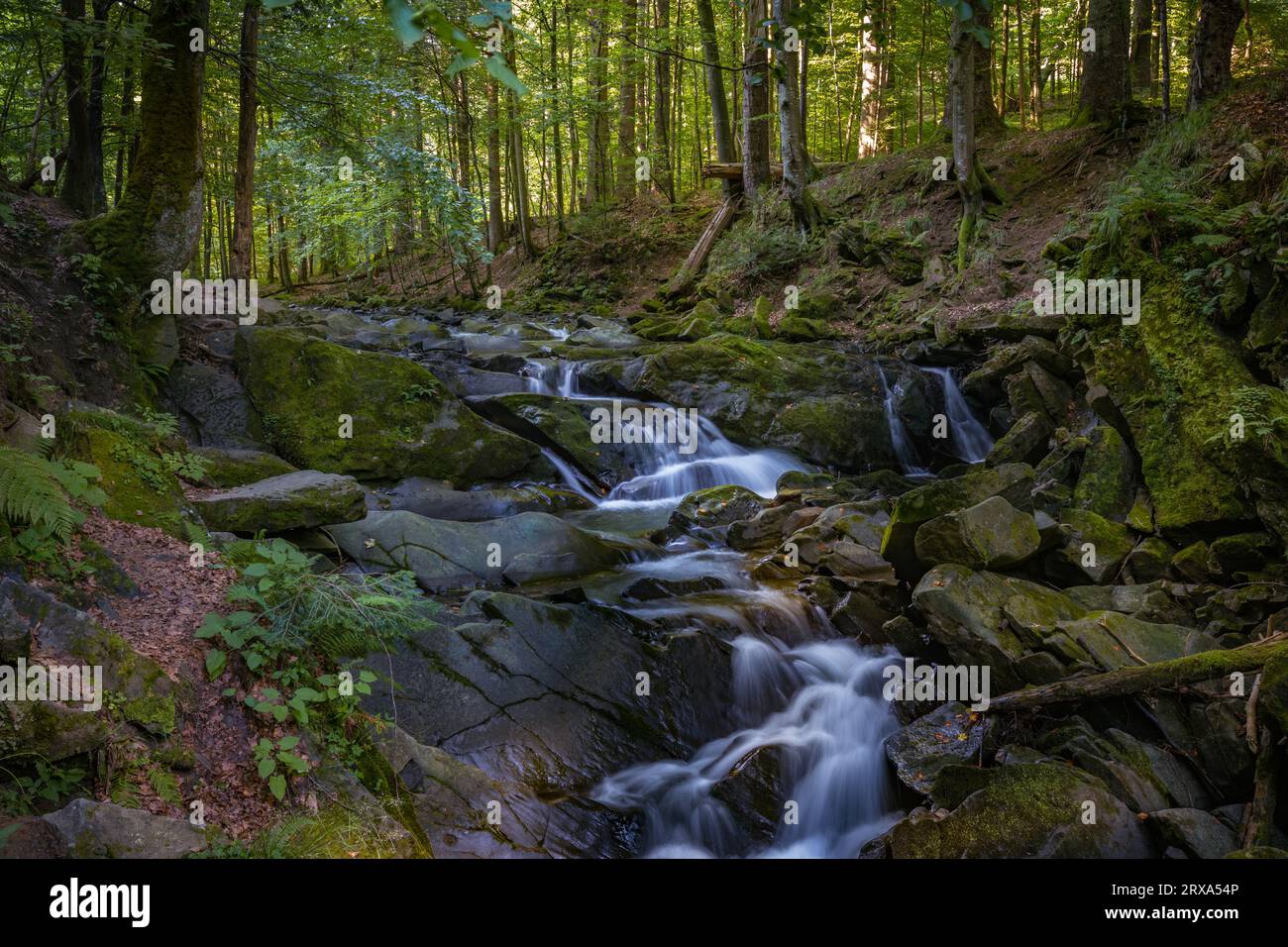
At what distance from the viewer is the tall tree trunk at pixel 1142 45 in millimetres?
19078

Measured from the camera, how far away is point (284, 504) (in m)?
6.60

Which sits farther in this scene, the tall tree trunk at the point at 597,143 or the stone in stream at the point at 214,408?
the tall tree trunk at the point at 597,143

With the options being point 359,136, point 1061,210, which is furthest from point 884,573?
point 1061,210

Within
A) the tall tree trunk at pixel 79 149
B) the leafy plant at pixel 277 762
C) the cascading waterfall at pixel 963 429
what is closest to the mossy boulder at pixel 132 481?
the leafy plant at pixel 277 762

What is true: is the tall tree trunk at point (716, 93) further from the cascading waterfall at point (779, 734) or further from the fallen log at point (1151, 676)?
the fallen log at point (1151, 676)

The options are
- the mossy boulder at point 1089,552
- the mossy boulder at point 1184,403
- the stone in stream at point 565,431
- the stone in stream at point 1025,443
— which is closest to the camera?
the mossy boulder at point 1184,403

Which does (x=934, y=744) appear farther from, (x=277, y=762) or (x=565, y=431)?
(x=565, y=431)

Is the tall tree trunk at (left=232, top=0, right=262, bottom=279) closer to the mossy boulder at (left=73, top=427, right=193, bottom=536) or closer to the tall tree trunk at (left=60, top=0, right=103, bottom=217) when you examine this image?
the tall tree trunk at (left=60, top=0, right=103, bottom=217)

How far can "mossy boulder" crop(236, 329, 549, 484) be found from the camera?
9.36 meters

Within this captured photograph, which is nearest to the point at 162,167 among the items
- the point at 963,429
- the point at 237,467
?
the point at 237,467

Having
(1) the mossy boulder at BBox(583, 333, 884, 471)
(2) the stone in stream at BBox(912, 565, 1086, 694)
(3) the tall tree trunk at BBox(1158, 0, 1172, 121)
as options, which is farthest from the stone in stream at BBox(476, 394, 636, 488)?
(3) the tall tree trunk at BBox(1158, 0, 1172, 121)

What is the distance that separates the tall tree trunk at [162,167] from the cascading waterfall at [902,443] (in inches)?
394
